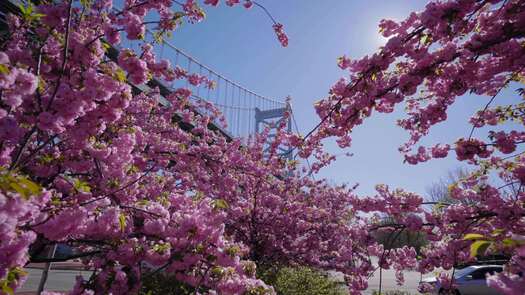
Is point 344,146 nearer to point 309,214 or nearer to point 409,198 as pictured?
point 409,198

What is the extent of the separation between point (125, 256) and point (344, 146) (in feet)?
15.5

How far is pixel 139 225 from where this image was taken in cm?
333

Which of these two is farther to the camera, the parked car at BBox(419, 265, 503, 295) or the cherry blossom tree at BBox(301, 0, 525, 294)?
the parked car at BBox(419, 265, 503, 295)

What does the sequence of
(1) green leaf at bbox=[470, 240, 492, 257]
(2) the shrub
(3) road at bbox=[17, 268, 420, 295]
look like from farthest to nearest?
(3) road at bbox=[17, 268, 420, 295], (2) the shrub, (1) green leaf at bbox=[470, 240, 492, 257]

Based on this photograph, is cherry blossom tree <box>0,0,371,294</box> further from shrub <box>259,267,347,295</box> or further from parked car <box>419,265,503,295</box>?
parked car <box>419,265,503,295</box>

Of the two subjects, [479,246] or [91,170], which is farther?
[91,170]

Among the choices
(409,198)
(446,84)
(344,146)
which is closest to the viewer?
(446,84)

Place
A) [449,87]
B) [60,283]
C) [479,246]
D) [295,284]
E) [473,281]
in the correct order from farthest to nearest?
[60,283]
[473,281]
[295,284]
[449,87]
[479,246]

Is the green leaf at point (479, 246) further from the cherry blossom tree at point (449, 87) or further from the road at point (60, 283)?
the road at point (60, 283)

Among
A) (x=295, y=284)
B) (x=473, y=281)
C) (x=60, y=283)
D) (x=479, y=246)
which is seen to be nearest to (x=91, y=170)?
(x=479, y=246)

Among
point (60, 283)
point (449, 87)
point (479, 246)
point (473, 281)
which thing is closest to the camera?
point (479, 246)

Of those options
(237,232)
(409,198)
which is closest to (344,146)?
(409,198)

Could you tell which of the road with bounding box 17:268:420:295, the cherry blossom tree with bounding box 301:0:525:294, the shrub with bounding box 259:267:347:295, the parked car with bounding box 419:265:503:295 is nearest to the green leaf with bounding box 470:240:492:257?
the cherry blossom tree with bounding box 301:0:525:294

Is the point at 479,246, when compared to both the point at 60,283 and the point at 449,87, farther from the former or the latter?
the point at 60,283
